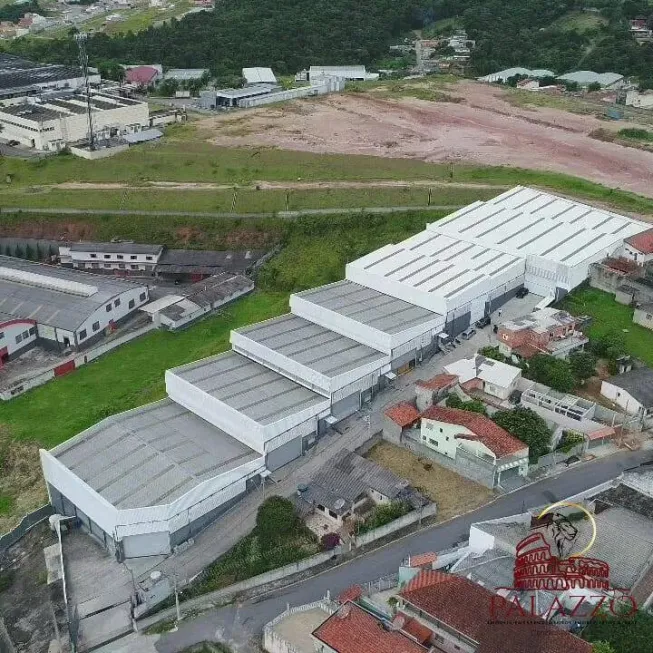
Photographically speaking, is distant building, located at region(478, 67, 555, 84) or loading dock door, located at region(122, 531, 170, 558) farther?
distant building, located at region(478, 67, 555, 84)

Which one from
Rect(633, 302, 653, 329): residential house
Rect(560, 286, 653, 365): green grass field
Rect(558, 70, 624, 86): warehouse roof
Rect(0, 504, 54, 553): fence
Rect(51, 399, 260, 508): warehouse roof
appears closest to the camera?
Rect(51, 399, 260, 508): warehouse roof

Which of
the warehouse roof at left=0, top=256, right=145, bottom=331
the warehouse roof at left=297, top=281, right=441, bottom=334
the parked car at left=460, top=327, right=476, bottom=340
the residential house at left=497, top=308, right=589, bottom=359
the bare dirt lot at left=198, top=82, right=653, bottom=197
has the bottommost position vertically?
the warehouse roof at left=0, top=256, right=145, bottom=331

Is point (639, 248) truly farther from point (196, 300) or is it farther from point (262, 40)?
point (262, 40)

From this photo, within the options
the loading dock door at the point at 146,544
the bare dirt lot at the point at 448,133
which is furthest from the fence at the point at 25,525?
the bare dirt lot at the point at 448,133

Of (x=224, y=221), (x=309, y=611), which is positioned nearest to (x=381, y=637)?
(x=309, y=611)

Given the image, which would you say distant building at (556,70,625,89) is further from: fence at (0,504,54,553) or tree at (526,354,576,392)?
fence at (0,504,54,553)

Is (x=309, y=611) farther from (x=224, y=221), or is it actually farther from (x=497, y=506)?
(x=224, y=221)

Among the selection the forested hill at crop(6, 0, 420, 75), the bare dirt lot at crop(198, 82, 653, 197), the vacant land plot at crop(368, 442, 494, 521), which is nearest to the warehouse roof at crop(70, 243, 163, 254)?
the bare dirt lot at crop(198, 82, 653, 197)
